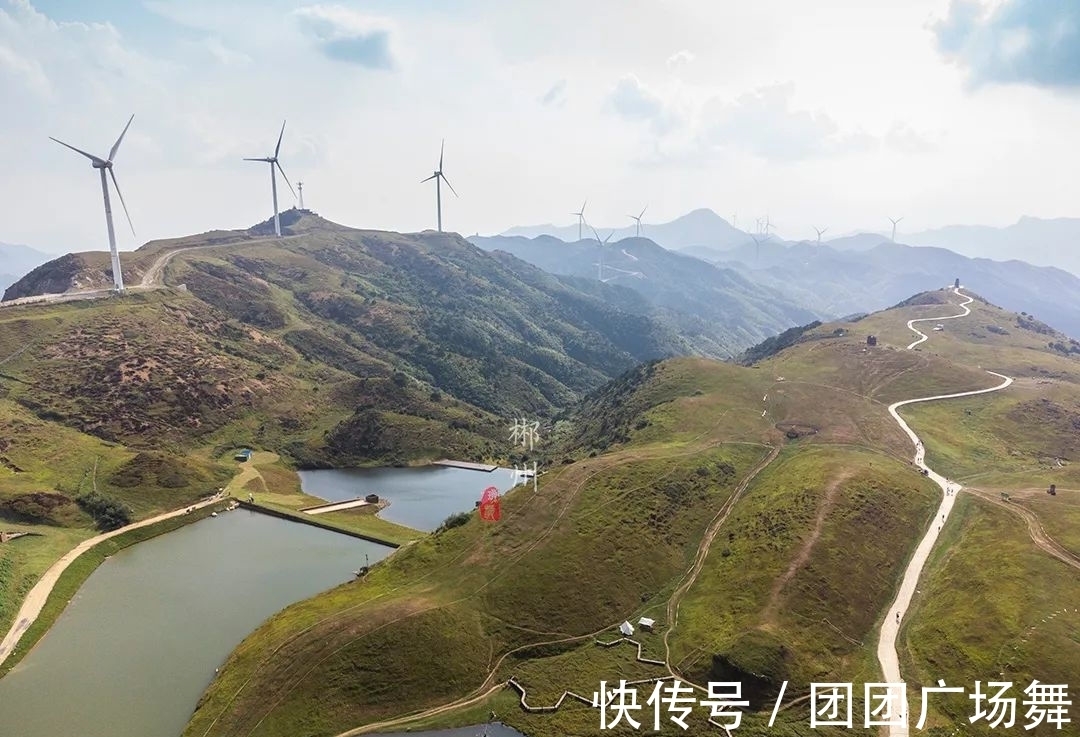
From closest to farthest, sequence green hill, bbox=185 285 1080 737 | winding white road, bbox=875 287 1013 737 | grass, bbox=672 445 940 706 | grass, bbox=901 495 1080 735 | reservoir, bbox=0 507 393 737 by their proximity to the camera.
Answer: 1. grass, bbox=901 495 1080 735
2. reservoir, bbox=0 507 393 737
3. green hill, bbox=185 285 1080 737
4. winding white road, bbox=875 287 1013 737
5. grass, bbox=672 445 940 706

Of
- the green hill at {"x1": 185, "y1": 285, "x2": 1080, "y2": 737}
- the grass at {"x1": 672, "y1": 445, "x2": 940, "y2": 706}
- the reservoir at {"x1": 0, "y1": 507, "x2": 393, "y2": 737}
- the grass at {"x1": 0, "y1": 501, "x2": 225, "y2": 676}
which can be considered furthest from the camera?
the grass at {"x1": 0, "y1": 501, "x2": 225, "y2": 676}

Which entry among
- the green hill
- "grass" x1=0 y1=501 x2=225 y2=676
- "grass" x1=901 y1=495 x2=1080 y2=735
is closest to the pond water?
"grass" x1=0 y1=501 x2=225 y2=676

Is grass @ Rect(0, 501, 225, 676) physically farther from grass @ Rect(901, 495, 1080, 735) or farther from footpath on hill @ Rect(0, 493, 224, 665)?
grass @ Rect(901, 495, 1080, 735)

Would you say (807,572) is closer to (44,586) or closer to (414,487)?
(414,487)

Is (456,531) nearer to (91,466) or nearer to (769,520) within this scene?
(769,520)

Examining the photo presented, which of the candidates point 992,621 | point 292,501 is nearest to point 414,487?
point 292,501

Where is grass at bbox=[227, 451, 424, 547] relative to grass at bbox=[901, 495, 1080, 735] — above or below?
above
